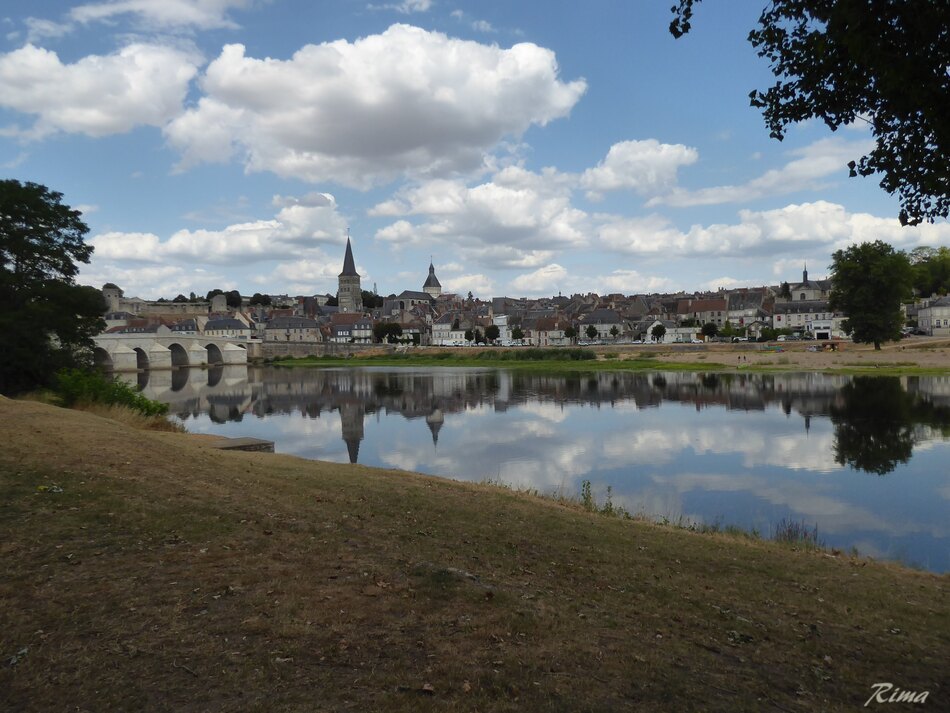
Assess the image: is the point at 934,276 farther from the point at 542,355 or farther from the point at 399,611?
the point at 399,611

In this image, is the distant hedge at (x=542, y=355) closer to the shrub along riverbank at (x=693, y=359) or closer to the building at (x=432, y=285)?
the shrub along riverbank at (x=693, y=359)

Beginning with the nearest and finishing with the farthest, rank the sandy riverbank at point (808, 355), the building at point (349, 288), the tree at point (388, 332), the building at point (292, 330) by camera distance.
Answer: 1. the sandy riverbank at point (808, 355)
2. the tree at point (388, 332)
3. the building at point (292, 330)
4. the building at point (349, 288)

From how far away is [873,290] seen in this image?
54.9 metres

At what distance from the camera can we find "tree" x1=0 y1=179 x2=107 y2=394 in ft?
77.8

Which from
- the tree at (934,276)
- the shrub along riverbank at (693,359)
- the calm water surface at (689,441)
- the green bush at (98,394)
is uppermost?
the tree at (934,276)

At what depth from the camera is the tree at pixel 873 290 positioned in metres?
54.5

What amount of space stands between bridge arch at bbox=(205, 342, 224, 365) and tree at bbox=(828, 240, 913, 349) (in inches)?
3026

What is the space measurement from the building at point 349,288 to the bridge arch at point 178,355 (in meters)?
64.2

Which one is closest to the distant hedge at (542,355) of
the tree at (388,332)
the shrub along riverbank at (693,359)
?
the shrub along riverbank at (693,359)

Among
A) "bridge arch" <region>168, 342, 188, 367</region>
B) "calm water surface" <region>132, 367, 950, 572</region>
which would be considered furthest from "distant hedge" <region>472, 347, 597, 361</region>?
"bridge arch" <region>168, 342, 188, 367</region>

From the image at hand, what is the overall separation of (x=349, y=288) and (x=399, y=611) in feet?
498

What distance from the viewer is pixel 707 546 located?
8016 mm

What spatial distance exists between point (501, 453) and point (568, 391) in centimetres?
2115

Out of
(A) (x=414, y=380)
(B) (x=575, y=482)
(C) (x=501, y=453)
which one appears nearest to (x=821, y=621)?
(B) (x=575, y=482)
